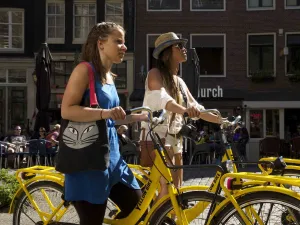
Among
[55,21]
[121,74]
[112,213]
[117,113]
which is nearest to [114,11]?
[55,21]

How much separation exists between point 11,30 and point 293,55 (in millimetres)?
11834

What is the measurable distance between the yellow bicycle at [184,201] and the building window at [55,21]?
1874 cm

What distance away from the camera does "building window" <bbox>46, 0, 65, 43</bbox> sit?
21844 mm

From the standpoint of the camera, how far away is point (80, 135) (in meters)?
2.87

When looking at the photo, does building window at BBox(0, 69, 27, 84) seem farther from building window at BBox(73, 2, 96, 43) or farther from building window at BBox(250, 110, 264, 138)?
building window at BBox(250, 110, 264, 138)

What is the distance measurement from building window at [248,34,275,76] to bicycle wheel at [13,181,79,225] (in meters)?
18.1

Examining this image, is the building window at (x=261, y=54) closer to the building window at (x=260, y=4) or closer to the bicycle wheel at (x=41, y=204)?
the building window at (x=260, y=4)

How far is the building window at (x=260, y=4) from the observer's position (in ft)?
69.6

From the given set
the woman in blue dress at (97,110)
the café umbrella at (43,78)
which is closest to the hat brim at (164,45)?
the woman in blue dress at (97,110)

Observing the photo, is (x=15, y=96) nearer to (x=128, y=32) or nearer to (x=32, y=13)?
(x=32, y=13)

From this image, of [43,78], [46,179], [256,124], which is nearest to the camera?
[46,179]

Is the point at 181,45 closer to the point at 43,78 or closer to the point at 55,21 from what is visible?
the point at 43,78

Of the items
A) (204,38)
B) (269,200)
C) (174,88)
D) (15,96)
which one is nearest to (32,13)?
(15,96)

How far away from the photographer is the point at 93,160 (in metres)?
2.85
